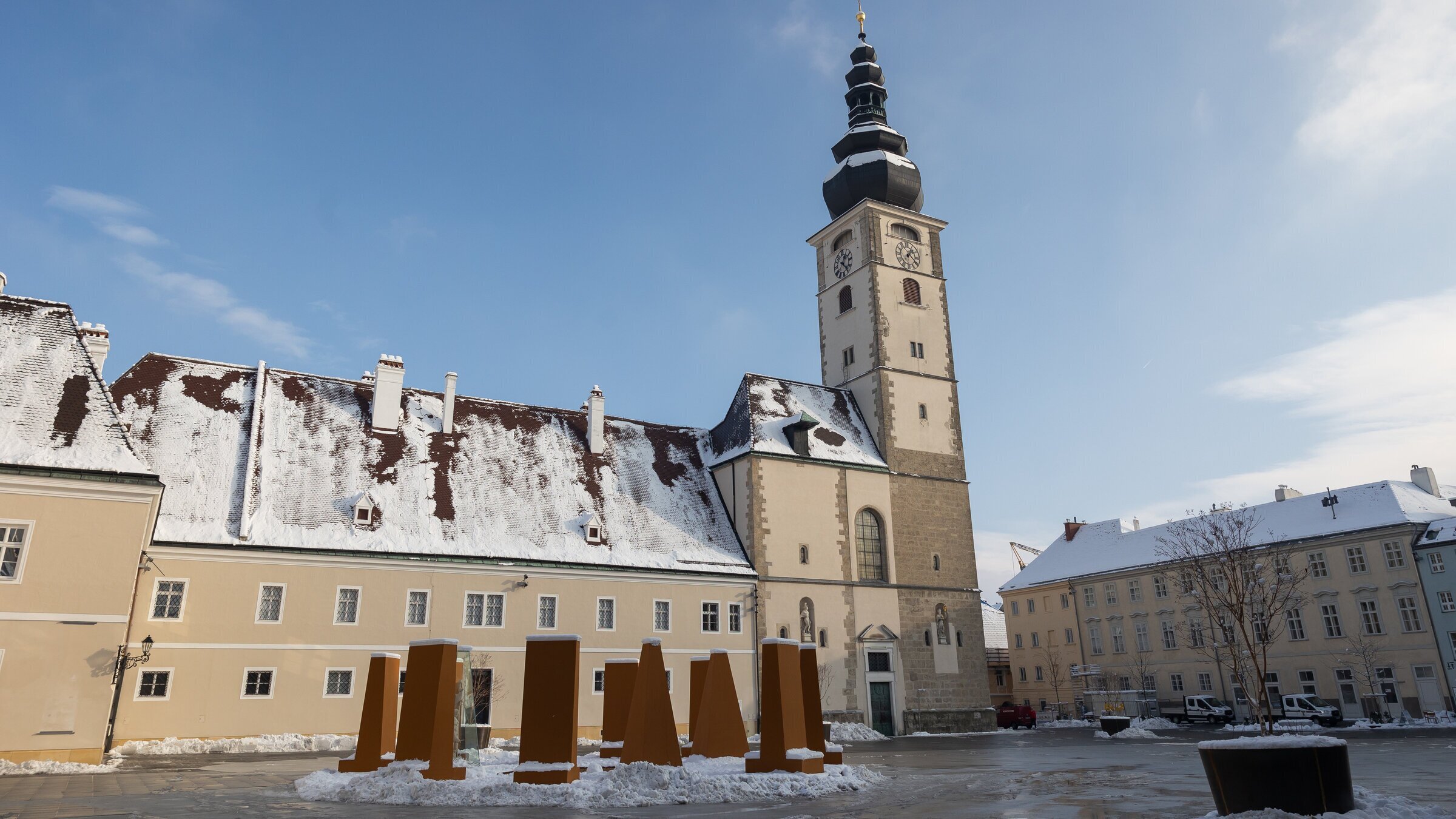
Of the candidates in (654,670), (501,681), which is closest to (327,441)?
(501,681)

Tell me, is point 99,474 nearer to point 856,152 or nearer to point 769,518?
point 769,518

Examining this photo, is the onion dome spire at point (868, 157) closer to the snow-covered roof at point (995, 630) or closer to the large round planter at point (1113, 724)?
the large round planter at point (1113, 724)

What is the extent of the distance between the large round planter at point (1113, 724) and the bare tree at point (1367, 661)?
13.1 metres

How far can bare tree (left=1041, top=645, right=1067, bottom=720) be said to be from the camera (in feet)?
187

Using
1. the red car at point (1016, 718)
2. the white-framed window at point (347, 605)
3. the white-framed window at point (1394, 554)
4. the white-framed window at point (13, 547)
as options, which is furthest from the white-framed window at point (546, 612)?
the white-framed window at point (1394, 554)

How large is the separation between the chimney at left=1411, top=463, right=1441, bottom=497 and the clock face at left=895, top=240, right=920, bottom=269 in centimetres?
2606

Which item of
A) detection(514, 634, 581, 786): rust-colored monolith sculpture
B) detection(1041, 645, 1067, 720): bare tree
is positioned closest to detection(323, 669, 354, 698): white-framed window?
detection(514, 634, 581, 786): rust-colored monolith sculpture

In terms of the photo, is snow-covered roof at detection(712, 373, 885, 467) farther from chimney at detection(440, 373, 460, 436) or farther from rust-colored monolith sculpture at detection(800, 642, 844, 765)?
rust-colored monolith sculpture at detection(800, 642, 844, 765)

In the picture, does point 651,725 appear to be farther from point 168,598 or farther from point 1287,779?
point 168,598

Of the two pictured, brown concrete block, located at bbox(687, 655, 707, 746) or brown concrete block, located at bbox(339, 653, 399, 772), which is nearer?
brown concrete block, located at bbox(339, 653, 399, 772)

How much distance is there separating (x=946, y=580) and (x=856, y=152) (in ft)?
67.6

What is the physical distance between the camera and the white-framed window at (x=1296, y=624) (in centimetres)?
4422

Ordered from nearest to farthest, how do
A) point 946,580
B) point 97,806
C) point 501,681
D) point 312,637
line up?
1. point 97,806
2. point 312,637
3. point 501,681
4. point 946,580

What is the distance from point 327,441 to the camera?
30.7 meters
